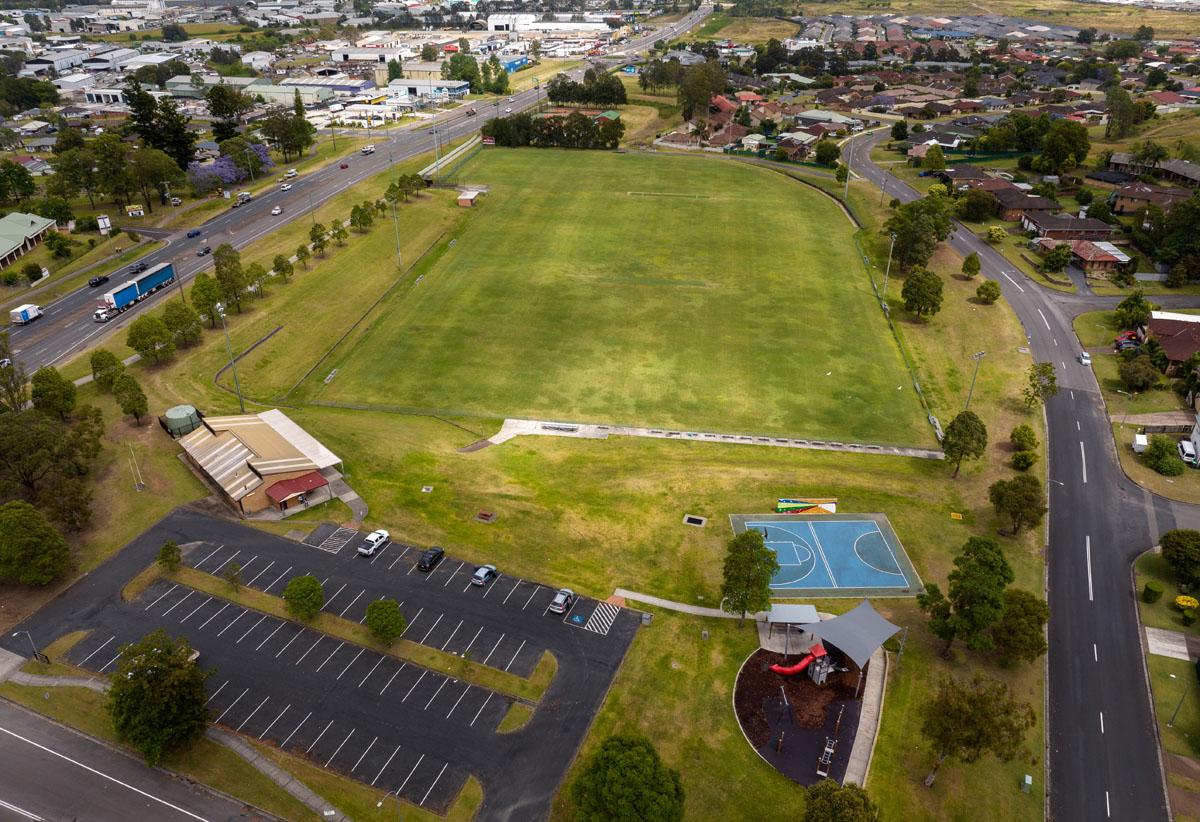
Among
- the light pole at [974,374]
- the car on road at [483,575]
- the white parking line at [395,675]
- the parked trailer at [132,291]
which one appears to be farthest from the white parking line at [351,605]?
the parked trailer at [132,291]

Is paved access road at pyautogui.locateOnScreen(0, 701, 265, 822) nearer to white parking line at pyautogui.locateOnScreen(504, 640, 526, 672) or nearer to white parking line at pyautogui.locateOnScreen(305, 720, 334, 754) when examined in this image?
white parking line at pyautogui.locateOnScreen(305, 720, 334, 754)

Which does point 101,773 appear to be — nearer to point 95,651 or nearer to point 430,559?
point 95,651

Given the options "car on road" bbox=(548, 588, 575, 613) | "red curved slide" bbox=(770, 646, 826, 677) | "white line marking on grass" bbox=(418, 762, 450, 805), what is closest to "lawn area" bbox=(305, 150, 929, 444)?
"car on road" bbox=(548, 588, 575, 613)

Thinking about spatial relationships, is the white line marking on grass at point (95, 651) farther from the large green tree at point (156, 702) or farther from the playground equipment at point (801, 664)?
the playground equipment at point (801, 664)

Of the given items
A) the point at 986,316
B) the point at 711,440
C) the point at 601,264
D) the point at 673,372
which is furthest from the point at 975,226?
the point at 711,440

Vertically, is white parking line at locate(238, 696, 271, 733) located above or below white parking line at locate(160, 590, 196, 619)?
below

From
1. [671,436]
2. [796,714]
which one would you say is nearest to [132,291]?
[671,436]
